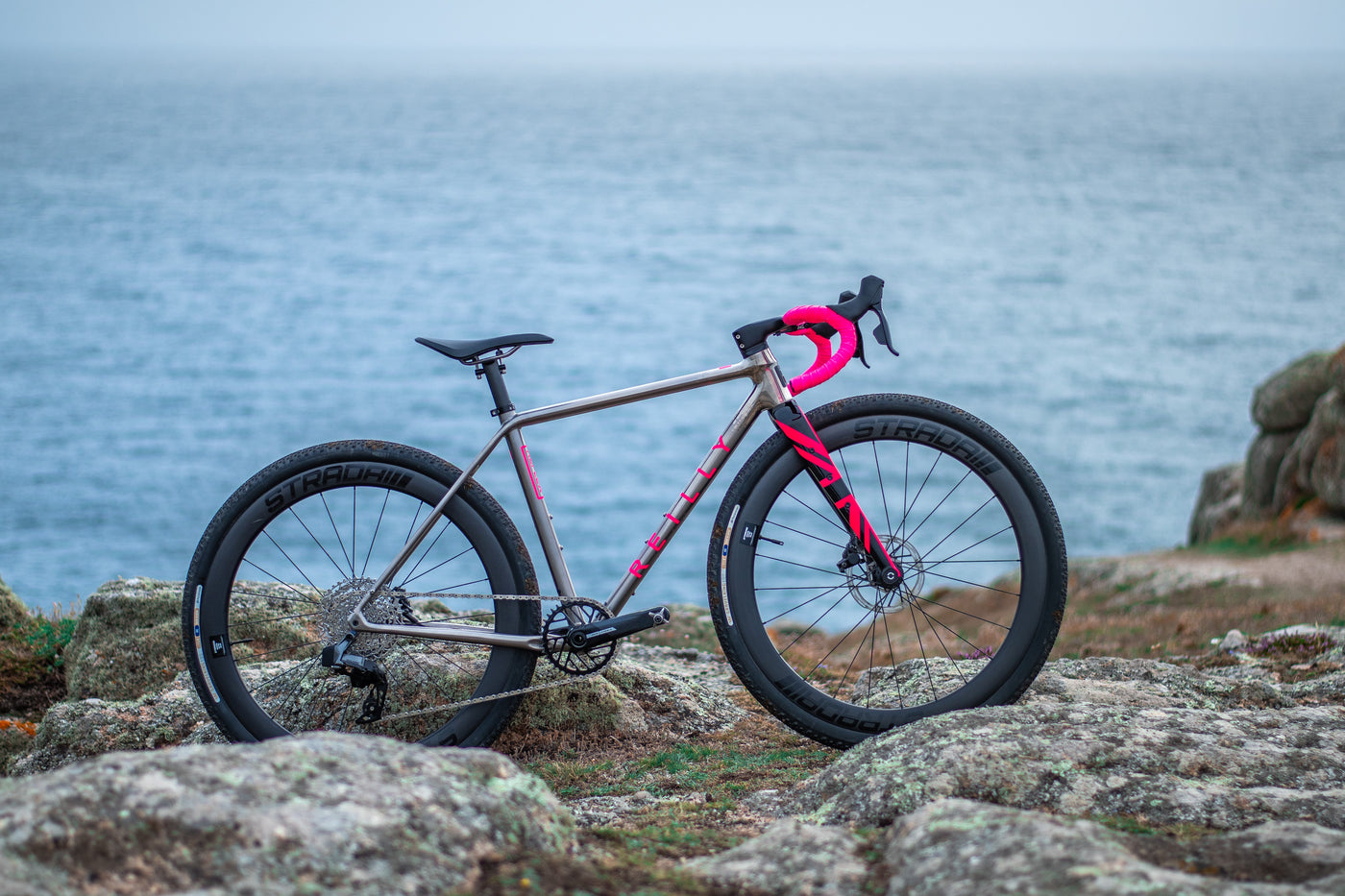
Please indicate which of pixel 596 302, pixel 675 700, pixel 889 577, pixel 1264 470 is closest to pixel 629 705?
pixel 675 700

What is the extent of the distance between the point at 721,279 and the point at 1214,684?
106m

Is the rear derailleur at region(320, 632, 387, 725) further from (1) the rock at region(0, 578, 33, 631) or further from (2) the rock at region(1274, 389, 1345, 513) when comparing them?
(2) the rock at region(1274, 389, 1345, 513)


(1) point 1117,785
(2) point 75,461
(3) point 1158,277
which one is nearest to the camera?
(1) point 1117,785

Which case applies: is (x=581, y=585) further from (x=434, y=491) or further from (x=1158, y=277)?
(x=1158, y=277)

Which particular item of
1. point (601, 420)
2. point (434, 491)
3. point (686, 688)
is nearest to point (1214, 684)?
point (686, 688)

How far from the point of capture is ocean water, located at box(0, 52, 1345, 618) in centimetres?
5553

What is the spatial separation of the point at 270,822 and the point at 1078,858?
5.98 ft

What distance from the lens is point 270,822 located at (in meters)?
2.56

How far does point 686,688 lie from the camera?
5465 mm

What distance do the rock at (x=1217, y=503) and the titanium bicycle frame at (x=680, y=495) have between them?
1703 cm

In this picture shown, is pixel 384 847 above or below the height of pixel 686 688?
above

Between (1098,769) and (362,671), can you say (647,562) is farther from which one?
(1098,769)

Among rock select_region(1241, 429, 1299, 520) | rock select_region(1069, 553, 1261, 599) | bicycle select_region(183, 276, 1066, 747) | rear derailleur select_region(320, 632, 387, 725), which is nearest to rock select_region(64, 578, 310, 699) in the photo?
bicycle select_region(183, 276, 1066, 747)

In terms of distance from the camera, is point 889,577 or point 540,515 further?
point 540,515
